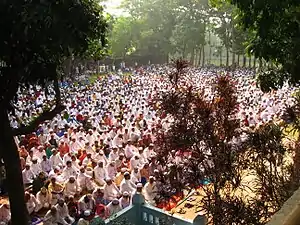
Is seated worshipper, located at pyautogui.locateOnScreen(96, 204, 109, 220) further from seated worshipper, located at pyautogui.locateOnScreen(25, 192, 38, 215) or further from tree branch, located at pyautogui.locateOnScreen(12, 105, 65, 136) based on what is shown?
tree branch, located at pyautogui.locateOnScreen(12, 105, 65, 136)

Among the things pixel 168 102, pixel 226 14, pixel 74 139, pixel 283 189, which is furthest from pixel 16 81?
pixel 226 14

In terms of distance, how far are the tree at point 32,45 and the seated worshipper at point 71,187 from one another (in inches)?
97.8

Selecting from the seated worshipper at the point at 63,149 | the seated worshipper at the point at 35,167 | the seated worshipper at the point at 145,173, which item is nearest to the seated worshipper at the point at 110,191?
the seated worshipper at the point at 145,173

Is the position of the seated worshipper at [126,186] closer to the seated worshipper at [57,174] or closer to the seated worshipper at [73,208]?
the seated worshipper at [73,208]

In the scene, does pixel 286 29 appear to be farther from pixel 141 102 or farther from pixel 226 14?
pixel 226 14

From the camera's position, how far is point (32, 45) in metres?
5.00

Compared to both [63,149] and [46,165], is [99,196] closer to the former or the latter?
[46,165]

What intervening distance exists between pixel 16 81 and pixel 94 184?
415 centimetres

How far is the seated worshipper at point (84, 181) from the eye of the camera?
8719mm

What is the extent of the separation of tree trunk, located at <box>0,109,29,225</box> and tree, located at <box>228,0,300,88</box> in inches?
144

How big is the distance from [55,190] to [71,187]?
1.10 feet

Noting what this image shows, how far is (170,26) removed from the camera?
4469 cm

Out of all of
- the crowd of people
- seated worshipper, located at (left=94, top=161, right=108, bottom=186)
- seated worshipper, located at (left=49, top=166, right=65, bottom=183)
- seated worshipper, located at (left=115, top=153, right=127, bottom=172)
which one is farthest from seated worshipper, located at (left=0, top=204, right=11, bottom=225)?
seated worshipper, located at (left=115, top=153, right=127, bottom=172)

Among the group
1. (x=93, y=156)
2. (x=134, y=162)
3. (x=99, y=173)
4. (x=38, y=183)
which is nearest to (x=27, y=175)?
(x=38, y=183)
